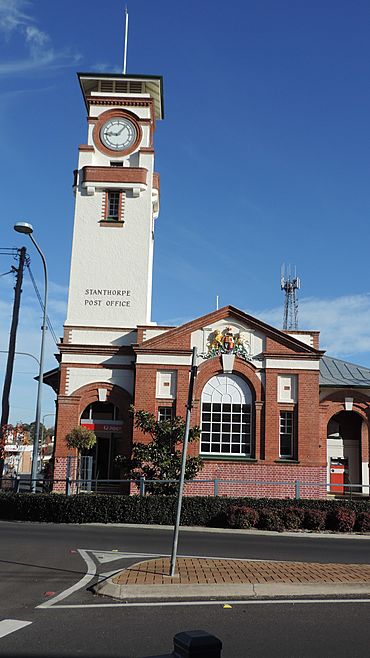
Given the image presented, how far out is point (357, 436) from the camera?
32719 millimetres

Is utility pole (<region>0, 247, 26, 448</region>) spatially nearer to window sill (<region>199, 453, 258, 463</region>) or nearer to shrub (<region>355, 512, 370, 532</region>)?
window sill (<region>199, 453, 258, 463</region>)

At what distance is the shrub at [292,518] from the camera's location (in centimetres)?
1983

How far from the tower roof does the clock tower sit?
50 mm

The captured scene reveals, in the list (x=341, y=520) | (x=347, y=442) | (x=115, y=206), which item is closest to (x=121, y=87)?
(x=115, y=206)

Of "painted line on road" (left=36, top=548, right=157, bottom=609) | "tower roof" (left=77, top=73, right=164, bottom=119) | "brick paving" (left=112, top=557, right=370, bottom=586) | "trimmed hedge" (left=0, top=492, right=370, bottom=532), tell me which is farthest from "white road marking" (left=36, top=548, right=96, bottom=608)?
"tower roof" (left=77, top=73, right=164, bottom=119)

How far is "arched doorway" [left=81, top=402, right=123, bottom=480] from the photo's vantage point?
29859mm

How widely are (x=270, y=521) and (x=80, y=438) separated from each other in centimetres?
989

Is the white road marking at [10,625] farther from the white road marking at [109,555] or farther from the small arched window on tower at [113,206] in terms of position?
the small arched window on tower at [113,206]

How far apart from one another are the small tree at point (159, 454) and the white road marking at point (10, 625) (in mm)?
16421

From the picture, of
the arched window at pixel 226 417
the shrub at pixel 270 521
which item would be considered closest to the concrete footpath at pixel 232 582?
the shrub at pixel 270 521

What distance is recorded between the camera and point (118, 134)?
33.5 metres

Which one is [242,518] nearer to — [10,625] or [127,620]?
[127,620]

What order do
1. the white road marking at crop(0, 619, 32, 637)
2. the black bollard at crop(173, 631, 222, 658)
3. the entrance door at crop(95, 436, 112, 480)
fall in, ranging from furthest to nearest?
the entrance door at crop(95, 436, 112, 480) → the white road marking at crop(0, 619, 32, 637) → the black bollard at crop(173, 631, 222, 658)

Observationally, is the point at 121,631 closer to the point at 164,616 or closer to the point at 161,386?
the point at 164,616
